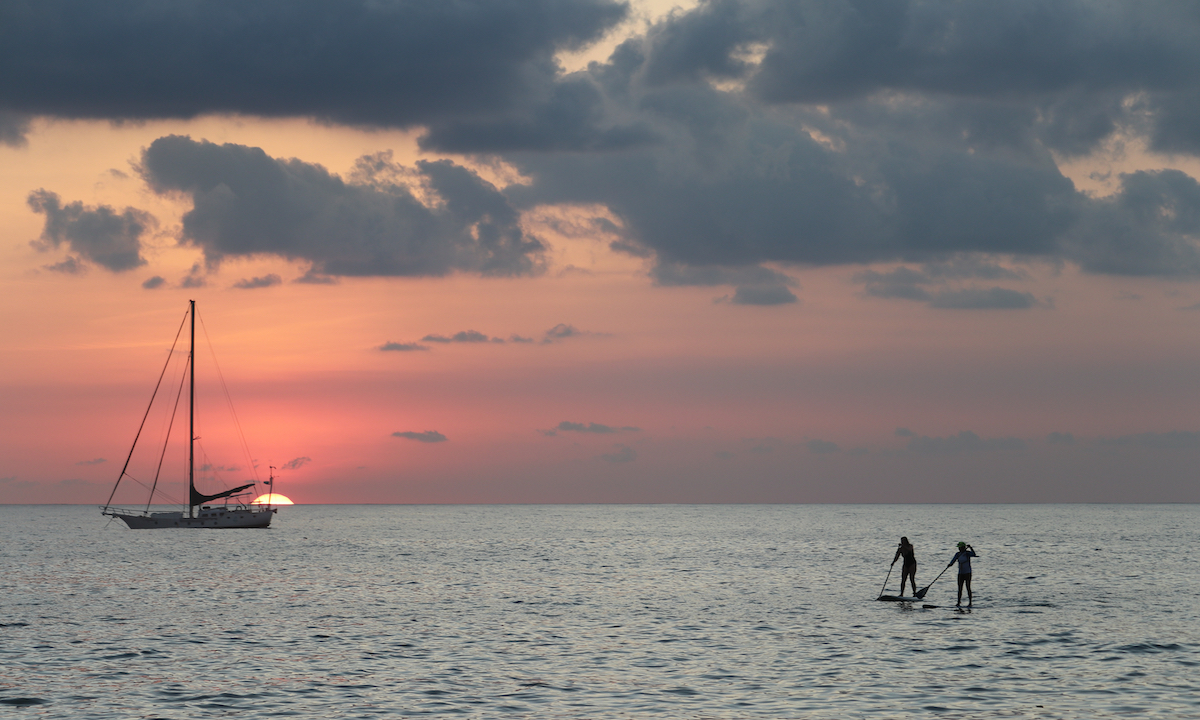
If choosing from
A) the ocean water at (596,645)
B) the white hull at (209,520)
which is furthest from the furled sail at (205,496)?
the ocean water at (596,645)

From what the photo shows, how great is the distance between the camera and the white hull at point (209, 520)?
14562 cm

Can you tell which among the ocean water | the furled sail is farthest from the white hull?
the ocean water

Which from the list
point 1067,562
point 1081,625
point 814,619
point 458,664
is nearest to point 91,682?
point 458,664

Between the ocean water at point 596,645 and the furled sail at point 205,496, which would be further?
the furled sail at point 205,496

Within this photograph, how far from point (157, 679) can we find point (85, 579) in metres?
49.1

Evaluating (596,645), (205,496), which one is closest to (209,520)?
(205,496)

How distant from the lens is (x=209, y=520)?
145750 millimetres

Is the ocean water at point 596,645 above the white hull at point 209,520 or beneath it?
beneath

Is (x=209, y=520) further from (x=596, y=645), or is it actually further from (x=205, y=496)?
(x=596, y=645)

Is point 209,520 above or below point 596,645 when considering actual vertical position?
above

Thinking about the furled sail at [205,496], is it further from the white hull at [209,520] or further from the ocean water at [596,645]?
the ocean water at [596,645]

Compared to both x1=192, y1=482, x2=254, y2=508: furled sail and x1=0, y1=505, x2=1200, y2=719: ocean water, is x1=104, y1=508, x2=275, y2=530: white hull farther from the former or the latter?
x1=0, y1=505, x2=1200, y2=719: ocean water

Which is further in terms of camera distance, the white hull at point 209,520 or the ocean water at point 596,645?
the white hull at point 209,520

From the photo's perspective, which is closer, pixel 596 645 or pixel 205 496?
pixel 596 645
